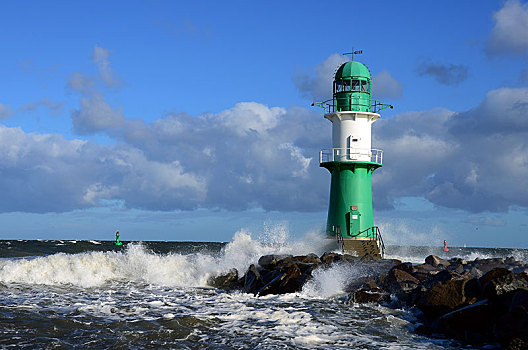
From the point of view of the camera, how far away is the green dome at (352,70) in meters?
18.9

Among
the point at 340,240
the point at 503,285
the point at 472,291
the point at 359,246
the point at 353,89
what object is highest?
the point at 353,89

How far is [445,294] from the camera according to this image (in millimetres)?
8414

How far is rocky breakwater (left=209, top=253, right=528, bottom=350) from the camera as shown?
7.05m

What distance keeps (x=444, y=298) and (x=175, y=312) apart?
15.5 feet

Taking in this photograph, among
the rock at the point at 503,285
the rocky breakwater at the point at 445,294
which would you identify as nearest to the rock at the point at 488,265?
the rocky breakwater at the point at 445,294

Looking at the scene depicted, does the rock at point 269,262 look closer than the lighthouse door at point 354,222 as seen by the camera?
Yes

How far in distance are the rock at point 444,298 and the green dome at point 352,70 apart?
11.7m

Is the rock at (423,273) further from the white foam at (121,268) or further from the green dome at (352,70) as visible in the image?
the green dome at (352,70)

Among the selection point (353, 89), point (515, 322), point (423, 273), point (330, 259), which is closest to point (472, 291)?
point (515, 322)

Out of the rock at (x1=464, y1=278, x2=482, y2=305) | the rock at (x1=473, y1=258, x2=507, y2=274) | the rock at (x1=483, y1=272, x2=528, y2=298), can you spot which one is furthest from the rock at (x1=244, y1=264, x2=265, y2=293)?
the rock at (x1=473, y1=258, x2=507, y2=274)

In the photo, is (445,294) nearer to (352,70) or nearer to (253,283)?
(253,283)

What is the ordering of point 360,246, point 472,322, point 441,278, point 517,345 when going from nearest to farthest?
A: point 517,345 → point 472,322 → point 441,278 → point 360,246

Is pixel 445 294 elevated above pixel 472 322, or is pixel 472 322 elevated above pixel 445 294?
pixel 445 294

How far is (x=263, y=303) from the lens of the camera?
34.3 ft
